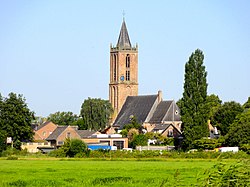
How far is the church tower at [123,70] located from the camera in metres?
122

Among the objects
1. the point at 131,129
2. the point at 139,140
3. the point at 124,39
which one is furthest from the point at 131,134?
the point at 124,39

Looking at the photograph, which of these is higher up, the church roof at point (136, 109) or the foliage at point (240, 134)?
the church roof at point (136, 109)

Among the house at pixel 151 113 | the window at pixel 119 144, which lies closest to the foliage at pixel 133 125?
the house at pixel 151 113

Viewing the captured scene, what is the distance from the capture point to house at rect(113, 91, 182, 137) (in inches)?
4210

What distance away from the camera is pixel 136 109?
112938 millimetres

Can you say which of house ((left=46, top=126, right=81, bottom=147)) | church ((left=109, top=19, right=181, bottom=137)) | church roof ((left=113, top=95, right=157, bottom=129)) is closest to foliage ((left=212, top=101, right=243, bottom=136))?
church ((left=109, top=19, right=181, bottom=137))

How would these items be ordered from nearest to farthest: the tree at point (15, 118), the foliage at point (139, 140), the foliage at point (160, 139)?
the tree at point (15, 118) < the foliage at point (160, 139) < the foliage at point (139, 140)

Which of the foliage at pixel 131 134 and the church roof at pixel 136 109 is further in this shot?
the church roof at pixel 136 109

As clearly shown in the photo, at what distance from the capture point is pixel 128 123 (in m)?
109

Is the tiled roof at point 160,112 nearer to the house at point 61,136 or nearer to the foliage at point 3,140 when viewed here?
the house at point 61,136

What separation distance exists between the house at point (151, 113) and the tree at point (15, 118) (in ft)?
73.9

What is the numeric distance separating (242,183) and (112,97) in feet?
375

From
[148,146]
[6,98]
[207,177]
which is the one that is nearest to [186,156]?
[148,146]

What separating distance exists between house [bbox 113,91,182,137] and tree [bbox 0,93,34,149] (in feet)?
73.9
